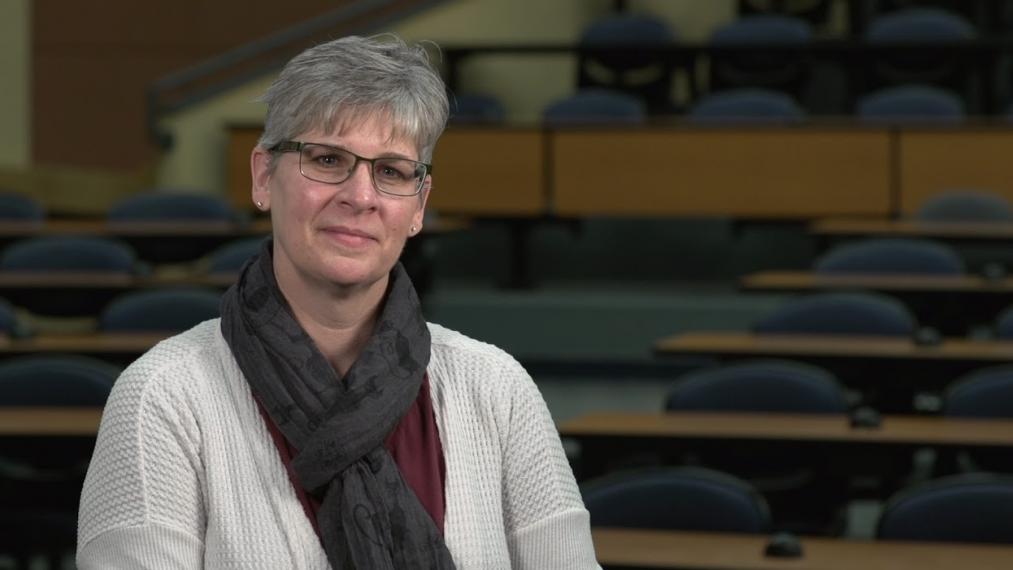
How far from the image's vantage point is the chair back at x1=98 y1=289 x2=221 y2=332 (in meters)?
5.77

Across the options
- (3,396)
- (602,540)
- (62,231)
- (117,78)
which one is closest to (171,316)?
(3,396)

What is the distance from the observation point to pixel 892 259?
266 inches

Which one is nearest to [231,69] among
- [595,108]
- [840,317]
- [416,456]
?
[595,108]

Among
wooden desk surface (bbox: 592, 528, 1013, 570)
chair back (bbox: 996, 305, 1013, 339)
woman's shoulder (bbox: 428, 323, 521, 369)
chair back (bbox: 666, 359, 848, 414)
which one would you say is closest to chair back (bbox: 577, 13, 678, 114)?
chair back (bbox: 996, 305, 1013, 339)

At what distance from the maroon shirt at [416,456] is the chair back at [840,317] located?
4.17m

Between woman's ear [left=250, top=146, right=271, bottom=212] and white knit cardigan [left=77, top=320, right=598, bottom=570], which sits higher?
woman's ear [left=250, top=146, right=271, bottom=212]

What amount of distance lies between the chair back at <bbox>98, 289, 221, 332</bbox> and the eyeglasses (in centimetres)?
416

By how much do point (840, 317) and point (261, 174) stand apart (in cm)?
425

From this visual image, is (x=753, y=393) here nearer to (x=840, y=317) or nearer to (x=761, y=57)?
(x=840, y=317)

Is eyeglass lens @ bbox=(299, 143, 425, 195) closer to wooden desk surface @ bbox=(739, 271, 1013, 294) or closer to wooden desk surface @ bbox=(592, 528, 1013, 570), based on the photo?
wooden desk surface @ bbox=(592, 528, 1013, 570)

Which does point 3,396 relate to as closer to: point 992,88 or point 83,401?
point 83,401

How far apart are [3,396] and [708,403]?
185 cm

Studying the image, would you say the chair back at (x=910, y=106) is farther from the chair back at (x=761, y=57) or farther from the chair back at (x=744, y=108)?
the chair back at (x=761, y=57)

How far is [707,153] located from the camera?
8.33 meters
